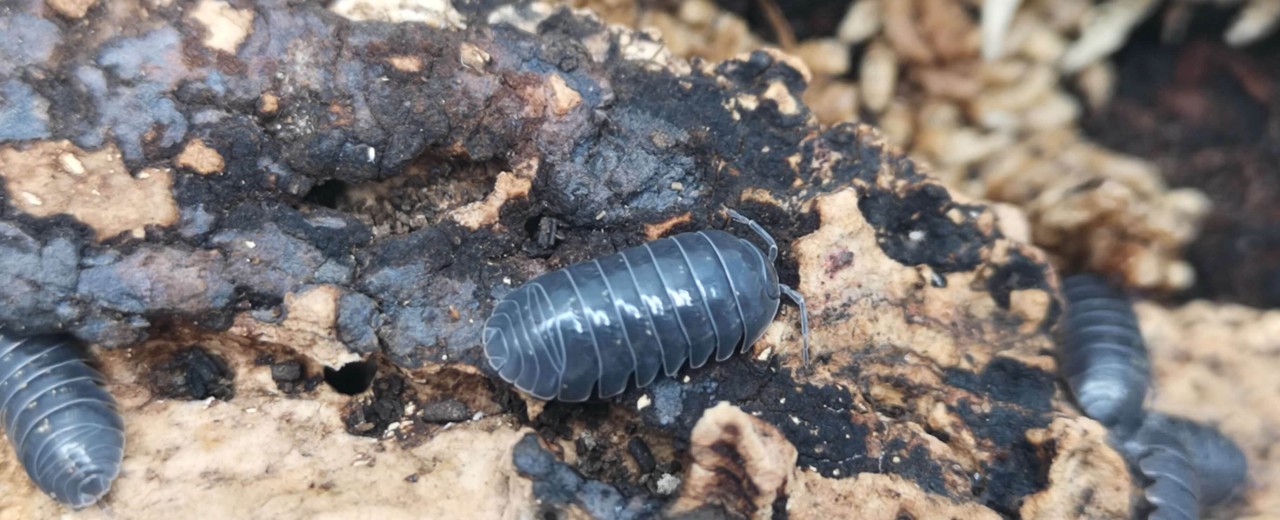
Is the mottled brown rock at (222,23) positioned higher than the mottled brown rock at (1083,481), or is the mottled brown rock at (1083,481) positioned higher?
the mottled brown rock at (1083,481)

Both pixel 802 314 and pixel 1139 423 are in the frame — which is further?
pixel 1139 423

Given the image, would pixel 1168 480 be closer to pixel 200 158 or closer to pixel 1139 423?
pixel 1139 423

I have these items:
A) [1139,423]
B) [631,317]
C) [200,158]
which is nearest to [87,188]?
[200,158]

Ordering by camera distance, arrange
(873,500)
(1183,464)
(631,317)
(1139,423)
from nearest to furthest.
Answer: (873,500) → (631,317) → (1183,464) → (1139,423)

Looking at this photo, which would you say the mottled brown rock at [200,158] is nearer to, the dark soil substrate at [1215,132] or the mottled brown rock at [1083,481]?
the mottled brown rock at [1083,481]

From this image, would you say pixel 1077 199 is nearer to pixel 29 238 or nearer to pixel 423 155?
pixel 423 155

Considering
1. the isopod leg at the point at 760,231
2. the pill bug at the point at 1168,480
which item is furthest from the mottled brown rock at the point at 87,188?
the pill bug at the point at 1168,480

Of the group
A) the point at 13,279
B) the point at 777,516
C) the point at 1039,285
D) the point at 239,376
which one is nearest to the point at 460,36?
the point at 239,376
